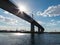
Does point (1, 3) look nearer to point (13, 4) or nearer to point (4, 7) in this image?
point (4, 7)

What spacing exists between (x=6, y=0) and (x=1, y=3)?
2.04m

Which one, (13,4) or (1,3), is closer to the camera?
(1,3)

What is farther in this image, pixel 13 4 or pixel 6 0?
pixel 13 4

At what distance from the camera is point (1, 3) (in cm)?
3123

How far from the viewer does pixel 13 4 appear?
37.0m

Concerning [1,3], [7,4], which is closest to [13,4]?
[7,4]

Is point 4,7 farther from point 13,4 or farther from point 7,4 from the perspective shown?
point 13,4

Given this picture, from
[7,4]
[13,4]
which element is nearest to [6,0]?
[7,4]

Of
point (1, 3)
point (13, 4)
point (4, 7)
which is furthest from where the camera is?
point (13, 4)

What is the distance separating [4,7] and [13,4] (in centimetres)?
414

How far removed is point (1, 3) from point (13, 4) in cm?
614

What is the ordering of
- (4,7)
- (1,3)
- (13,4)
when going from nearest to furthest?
(1,3), (4,7), (13,4)

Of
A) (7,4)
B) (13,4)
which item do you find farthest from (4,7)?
(13,4)

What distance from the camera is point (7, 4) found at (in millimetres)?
33781
